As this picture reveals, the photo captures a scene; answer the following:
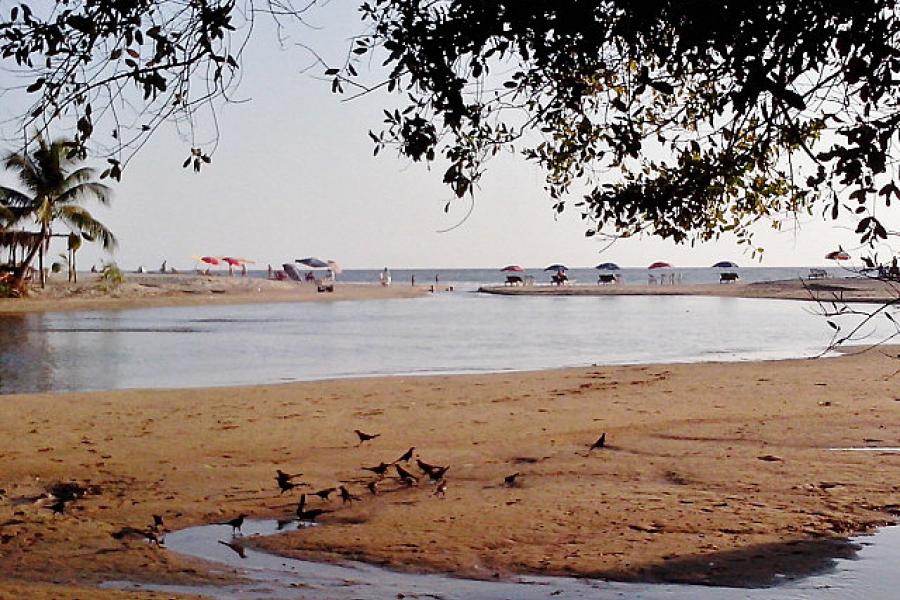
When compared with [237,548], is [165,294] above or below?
above

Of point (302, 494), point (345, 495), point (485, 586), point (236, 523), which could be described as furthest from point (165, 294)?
point (485, 586)

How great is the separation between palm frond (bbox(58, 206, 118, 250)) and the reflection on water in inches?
128

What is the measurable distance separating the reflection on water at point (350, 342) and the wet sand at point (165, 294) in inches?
138

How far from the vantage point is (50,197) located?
141 feet

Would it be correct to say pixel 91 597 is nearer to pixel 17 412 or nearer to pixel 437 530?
pixel 437 530

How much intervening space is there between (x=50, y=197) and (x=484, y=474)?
38.5m

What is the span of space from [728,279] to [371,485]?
80.5 meters

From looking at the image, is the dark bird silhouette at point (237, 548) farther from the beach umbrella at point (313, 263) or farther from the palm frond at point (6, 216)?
the beach umbrella at point (313, 263)

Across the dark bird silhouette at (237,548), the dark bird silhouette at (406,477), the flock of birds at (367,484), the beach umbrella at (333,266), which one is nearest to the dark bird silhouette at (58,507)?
the flock of birds at (367,484)

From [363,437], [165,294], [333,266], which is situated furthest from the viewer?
[333,266]

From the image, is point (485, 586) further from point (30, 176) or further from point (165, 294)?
point (165, 294)

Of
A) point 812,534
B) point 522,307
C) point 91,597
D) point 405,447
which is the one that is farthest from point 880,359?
point 522,307

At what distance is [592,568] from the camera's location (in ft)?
20.7

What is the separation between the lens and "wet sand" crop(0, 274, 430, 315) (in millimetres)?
45938
